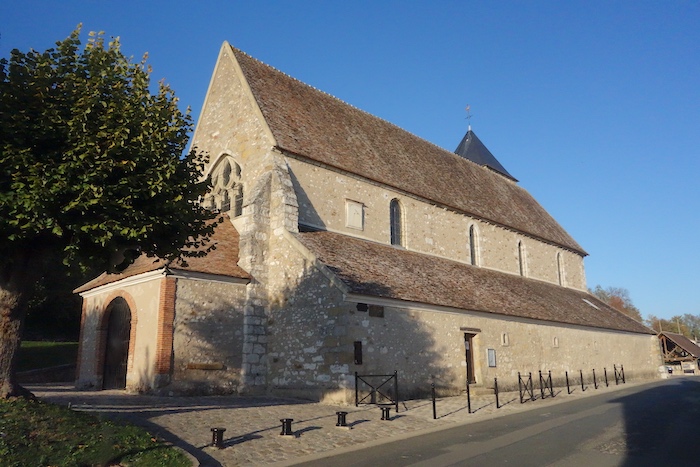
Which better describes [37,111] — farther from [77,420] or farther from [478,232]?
[478,232]

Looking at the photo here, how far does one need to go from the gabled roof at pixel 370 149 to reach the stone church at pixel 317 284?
10cm

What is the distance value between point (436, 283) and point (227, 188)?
334 inches

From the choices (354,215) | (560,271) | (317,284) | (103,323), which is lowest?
(103,323)

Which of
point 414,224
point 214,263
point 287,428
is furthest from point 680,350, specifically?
point 287,428

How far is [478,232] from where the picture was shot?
2516cm

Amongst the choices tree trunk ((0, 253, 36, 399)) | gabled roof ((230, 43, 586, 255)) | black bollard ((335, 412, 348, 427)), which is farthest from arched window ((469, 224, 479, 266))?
tree trunk ((0, 253, 36, 399))

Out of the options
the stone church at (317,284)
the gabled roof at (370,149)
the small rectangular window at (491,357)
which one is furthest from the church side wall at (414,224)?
the small rectangular window at (491,357)

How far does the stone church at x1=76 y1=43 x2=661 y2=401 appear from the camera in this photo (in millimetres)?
15062

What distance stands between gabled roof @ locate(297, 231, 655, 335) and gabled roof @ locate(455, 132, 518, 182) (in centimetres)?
943

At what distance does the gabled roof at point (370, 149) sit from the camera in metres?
19.5

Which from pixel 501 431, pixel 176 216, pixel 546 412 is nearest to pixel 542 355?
pixel 546 412

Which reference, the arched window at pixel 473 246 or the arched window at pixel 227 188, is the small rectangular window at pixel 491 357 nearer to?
the arched window at pixel 473 246

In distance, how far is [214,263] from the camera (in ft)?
53.4

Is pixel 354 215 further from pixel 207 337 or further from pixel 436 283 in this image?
pixel 207 337
